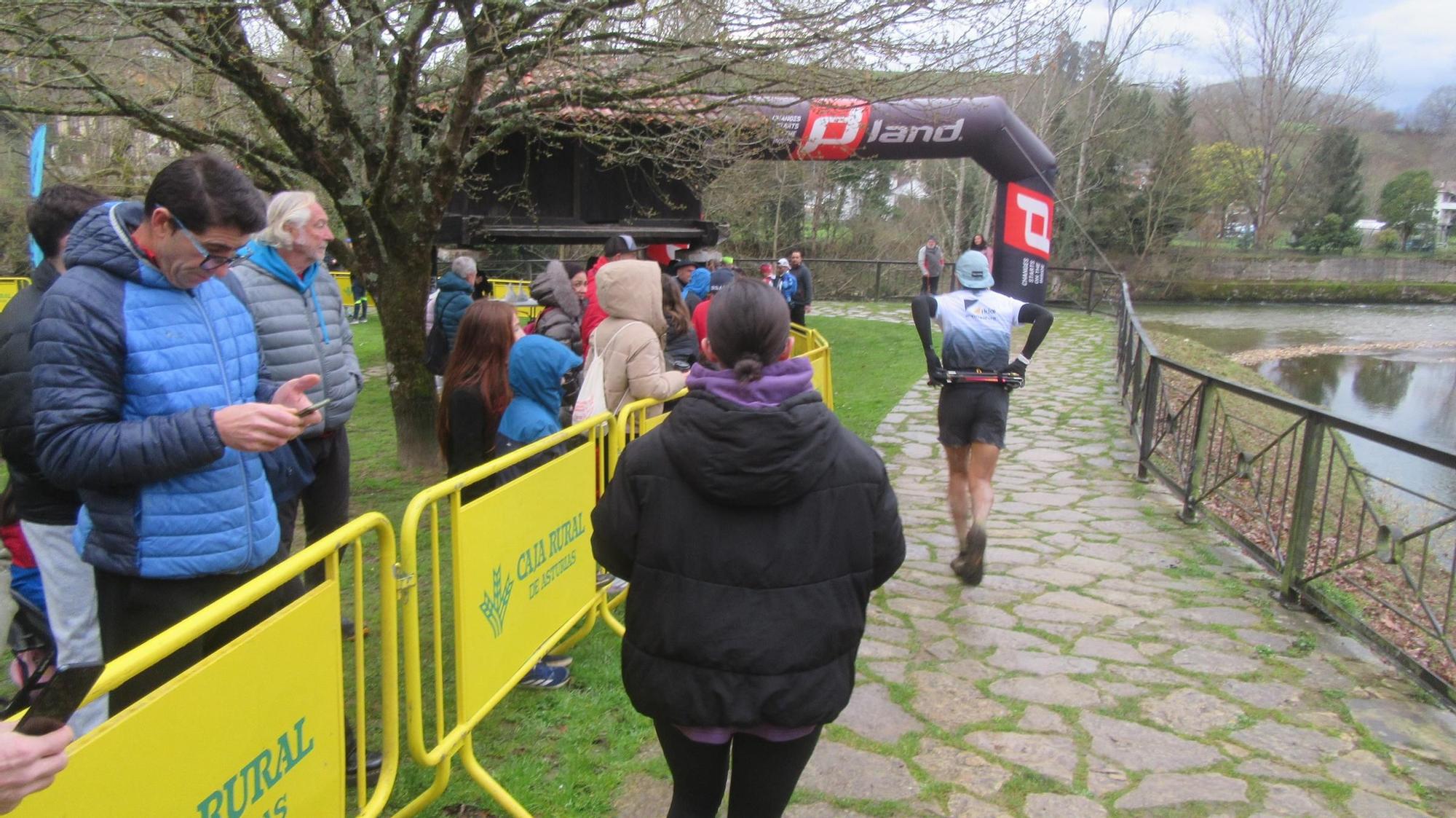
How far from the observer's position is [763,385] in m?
2.03

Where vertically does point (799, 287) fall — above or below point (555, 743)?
above

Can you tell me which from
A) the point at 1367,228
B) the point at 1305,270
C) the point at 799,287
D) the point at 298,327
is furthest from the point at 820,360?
the point at 1367,228

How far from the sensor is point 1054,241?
38062mm

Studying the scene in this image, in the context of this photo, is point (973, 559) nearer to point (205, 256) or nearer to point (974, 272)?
point (974, 272)

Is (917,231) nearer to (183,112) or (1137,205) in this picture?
(1137,205)

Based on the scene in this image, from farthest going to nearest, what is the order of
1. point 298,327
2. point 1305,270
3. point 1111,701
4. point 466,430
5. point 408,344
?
point 1305,270
point 408,344
point 466,430
point 1111,701
point 298,327

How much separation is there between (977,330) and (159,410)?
4273mm

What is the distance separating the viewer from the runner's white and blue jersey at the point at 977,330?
5457mm

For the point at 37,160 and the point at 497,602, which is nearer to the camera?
the point at 497,602

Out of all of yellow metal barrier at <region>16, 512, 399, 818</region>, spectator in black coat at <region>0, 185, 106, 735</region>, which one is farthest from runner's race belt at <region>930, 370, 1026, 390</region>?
spectator in black coat at <region>0, 185, 106, 735</region>

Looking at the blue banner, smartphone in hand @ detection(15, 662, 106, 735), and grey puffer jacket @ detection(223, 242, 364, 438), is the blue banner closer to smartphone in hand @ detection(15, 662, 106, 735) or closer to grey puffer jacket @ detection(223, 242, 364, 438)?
grey puffer jacket @ detection(223, 242, 364, 438)

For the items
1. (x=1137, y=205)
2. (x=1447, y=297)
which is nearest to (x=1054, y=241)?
(x=1137, y=205)

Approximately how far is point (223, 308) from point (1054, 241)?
3901cm

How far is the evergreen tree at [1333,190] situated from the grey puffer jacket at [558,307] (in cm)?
5155
